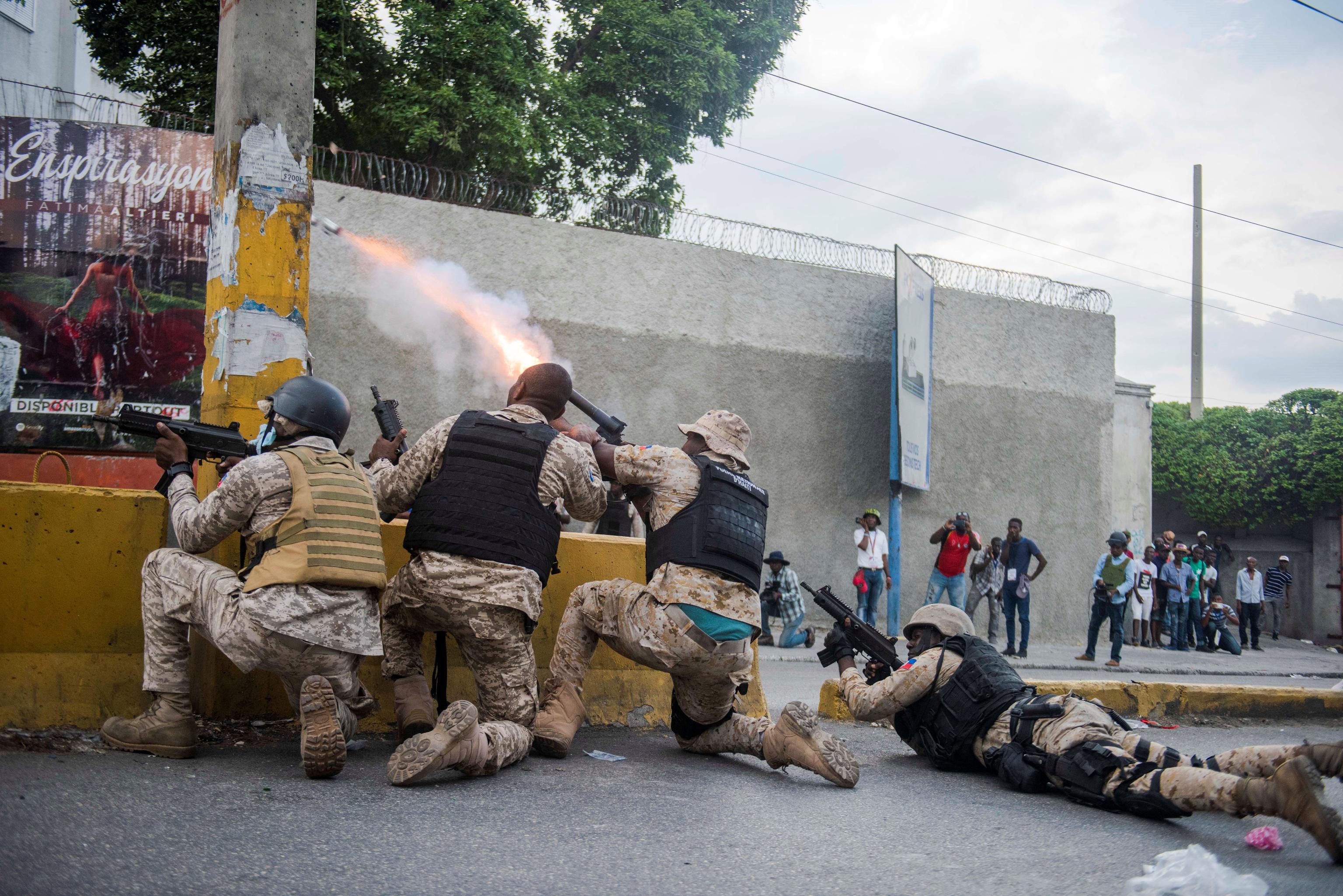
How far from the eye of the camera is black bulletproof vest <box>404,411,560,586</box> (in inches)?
159

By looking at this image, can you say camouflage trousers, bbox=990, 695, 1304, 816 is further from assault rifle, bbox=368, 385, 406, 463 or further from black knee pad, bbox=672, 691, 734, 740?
assault rifle, bbox=368, 385, 406, 463

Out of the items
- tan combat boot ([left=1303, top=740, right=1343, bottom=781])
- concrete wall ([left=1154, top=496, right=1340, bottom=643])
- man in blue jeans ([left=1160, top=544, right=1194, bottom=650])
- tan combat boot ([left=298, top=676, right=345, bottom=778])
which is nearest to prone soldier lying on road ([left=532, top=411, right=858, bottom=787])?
tan combat boot ([left=298, top=676, right=345, bottom=778])

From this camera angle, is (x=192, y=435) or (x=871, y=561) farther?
(x=871, y=561)

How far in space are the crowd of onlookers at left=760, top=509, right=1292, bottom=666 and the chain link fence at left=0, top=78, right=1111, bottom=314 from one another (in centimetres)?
396

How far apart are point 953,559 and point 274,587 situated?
10.00m

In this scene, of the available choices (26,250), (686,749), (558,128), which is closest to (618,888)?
(686,749)

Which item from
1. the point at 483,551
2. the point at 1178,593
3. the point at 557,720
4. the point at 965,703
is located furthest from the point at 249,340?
the point at 1178,593

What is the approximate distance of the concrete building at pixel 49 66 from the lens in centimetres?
1150

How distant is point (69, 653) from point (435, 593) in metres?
1.50

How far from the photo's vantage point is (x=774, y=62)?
17.6 meters

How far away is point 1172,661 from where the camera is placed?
43.1ft

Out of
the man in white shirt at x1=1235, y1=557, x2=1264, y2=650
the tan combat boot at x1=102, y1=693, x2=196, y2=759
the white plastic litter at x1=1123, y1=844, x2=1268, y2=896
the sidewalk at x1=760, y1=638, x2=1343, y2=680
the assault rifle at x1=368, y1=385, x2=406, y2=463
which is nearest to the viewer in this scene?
the white plastic litter at x1=1123, y1=844, x2=1268, y2=896

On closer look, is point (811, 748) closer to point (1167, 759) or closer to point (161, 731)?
point (1167, 759)

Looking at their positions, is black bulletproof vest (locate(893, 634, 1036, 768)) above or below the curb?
above
